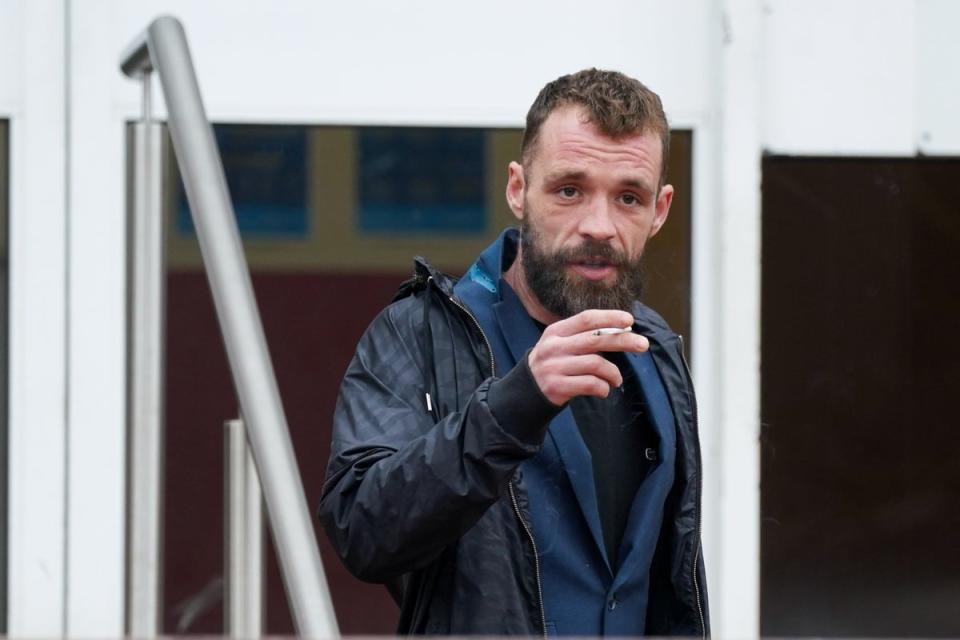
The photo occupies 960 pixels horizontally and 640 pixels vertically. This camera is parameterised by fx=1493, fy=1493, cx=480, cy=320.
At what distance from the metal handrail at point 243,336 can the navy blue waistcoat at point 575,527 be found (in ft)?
1.46

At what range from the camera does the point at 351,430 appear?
2.04 m

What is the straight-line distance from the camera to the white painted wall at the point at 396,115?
11.9 ft

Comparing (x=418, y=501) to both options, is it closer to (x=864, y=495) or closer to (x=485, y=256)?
(x=485, y=256)

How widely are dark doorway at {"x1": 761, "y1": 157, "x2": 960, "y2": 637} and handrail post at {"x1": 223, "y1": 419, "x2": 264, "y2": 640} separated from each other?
201 cm

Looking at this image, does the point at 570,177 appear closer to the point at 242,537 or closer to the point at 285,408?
the point at 242,537

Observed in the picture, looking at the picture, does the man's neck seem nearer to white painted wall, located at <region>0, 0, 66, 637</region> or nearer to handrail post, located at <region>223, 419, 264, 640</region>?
handrail post, located at <region>223, 419, 264, 640</region>

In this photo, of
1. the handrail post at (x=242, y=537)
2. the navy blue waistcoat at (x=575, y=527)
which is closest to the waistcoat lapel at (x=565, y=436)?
the navy blue waistcoat at (x=575, y=527)

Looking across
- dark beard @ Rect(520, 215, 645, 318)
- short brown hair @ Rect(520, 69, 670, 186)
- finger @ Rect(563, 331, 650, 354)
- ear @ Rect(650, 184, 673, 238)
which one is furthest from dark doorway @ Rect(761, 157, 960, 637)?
finger @ Rect(563, 331, 650, 354)

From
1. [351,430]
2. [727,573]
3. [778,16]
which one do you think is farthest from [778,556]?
[351,430]

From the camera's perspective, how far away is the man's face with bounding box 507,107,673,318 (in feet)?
6.98

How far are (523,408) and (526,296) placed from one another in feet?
1.34

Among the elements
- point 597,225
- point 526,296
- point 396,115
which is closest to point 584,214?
point 597,225

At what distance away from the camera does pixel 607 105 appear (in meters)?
2.19

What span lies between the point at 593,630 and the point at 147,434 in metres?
0.69
